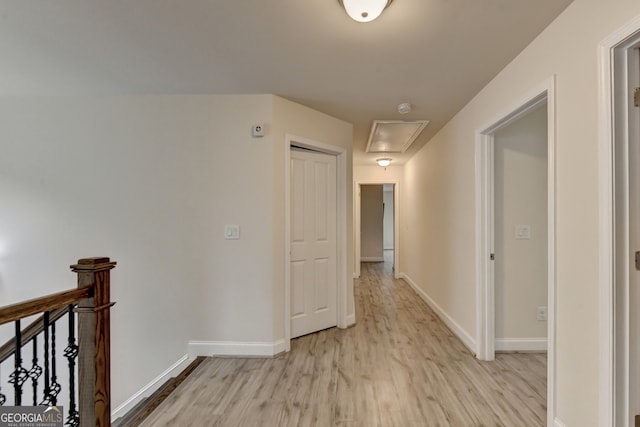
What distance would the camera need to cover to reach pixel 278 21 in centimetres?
171

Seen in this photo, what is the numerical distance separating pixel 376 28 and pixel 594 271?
1.72 m

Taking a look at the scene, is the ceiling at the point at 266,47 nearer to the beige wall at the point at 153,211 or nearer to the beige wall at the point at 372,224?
the beige wall at the point at 153,211

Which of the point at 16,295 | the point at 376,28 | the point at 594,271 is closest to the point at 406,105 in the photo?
the point at 376,28

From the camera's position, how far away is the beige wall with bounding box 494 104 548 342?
8.74 ft

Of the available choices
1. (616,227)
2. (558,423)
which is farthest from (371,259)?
(616,227)

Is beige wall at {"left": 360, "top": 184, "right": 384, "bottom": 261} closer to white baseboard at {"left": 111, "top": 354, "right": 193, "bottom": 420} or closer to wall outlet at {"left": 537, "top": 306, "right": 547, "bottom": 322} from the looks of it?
wall outlet at {"left": 537, "top": 306, "right": 547, "bottom": 322}

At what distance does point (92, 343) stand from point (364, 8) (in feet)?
6.86

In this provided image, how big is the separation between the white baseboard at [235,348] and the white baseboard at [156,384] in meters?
0.09

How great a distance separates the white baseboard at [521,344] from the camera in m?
2.70

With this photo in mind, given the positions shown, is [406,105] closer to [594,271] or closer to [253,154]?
[253,154]

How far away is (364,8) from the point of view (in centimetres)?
152

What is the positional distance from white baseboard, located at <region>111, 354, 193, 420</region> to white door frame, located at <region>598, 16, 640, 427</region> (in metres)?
2.88

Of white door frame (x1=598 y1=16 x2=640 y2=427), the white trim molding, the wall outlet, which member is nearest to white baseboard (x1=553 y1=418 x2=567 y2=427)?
white door frame (x1=598 y1=16 x2=640 y2=427)

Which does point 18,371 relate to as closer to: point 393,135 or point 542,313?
point 542,313
